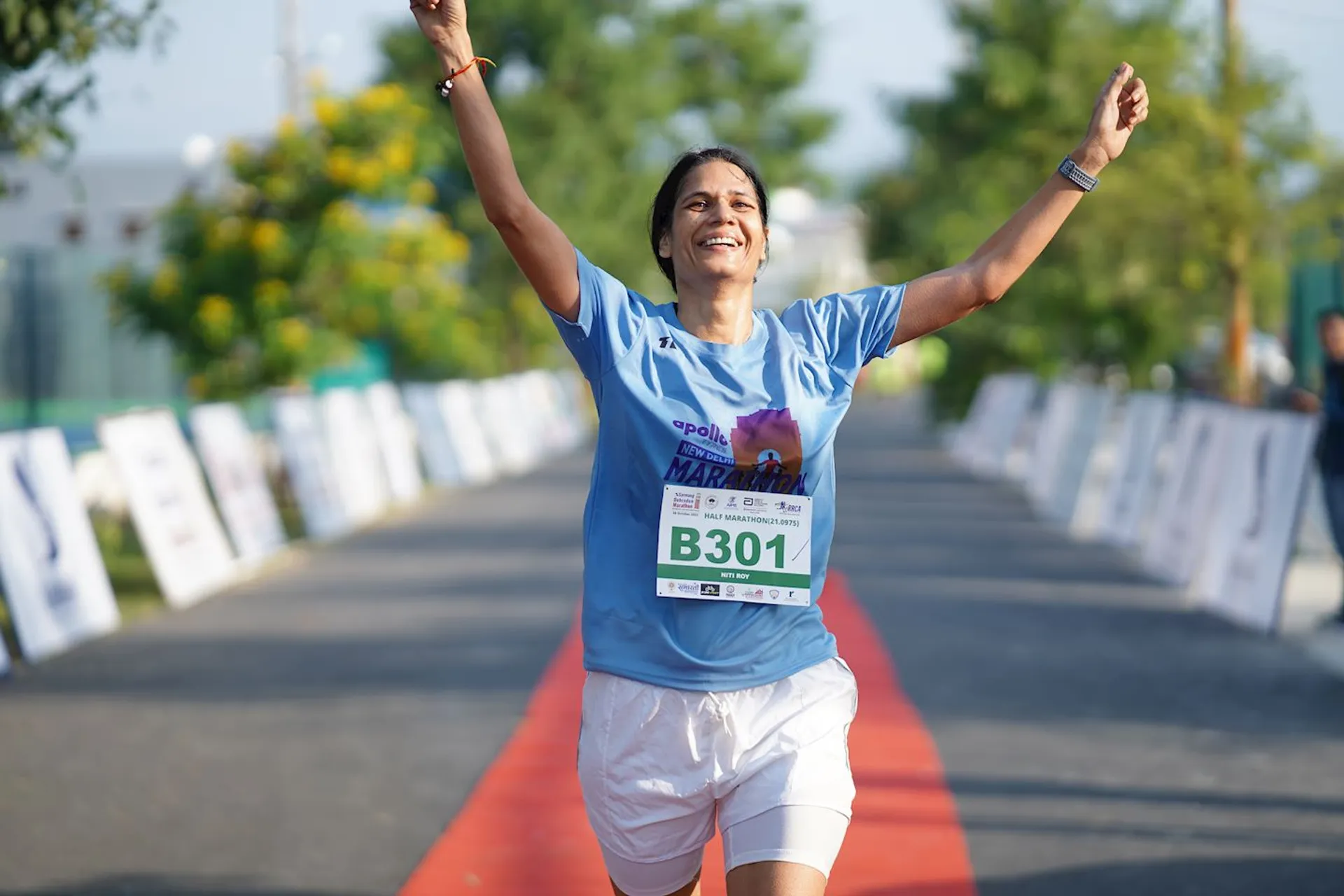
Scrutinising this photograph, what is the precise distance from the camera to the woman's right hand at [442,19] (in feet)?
11.6

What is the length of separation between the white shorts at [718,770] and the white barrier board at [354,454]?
1603 centimetres

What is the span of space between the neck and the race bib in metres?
0.30

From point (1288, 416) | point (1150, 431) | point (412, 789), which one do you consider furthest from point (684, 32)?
point (412, 789)

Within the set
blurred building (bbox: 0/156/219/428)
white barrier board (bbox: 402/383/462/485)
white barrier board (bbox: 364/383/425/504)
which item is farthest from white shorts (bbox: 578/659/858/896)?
white barrier board (bbox: 402/383/462/485)

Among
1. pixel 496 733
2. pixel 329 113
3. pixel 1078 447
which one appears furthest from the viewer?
pixel 329 113

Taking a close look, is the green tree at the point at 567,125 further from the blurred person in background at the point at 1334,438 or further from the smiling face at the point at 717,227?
the smiling face at the point at 717,227

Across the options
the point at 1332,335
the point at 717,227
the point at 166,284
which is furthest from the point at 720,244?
the point at 166,284

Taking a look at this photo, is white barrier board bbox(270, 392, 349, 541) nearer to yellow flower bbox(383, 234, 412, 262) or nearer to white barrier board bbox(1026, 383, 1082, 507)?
yellow flower bbox(383, 234, 412, 262)

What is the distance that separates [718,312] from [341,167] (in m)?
16.8

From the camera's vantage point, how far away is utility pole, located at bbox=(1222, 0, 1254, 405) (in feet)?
68.6

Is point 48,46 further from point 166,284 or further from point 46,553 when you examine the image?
point 166,284

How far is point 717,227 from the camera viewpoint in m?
3.81

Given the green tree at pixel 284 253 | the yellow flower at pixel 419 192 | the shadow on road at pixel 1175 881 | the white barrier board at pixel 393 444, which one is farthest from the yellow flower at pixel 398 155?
the shadow on road at pixel 1175 881

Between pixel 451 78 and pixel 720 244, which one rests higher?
pixel 451 78
